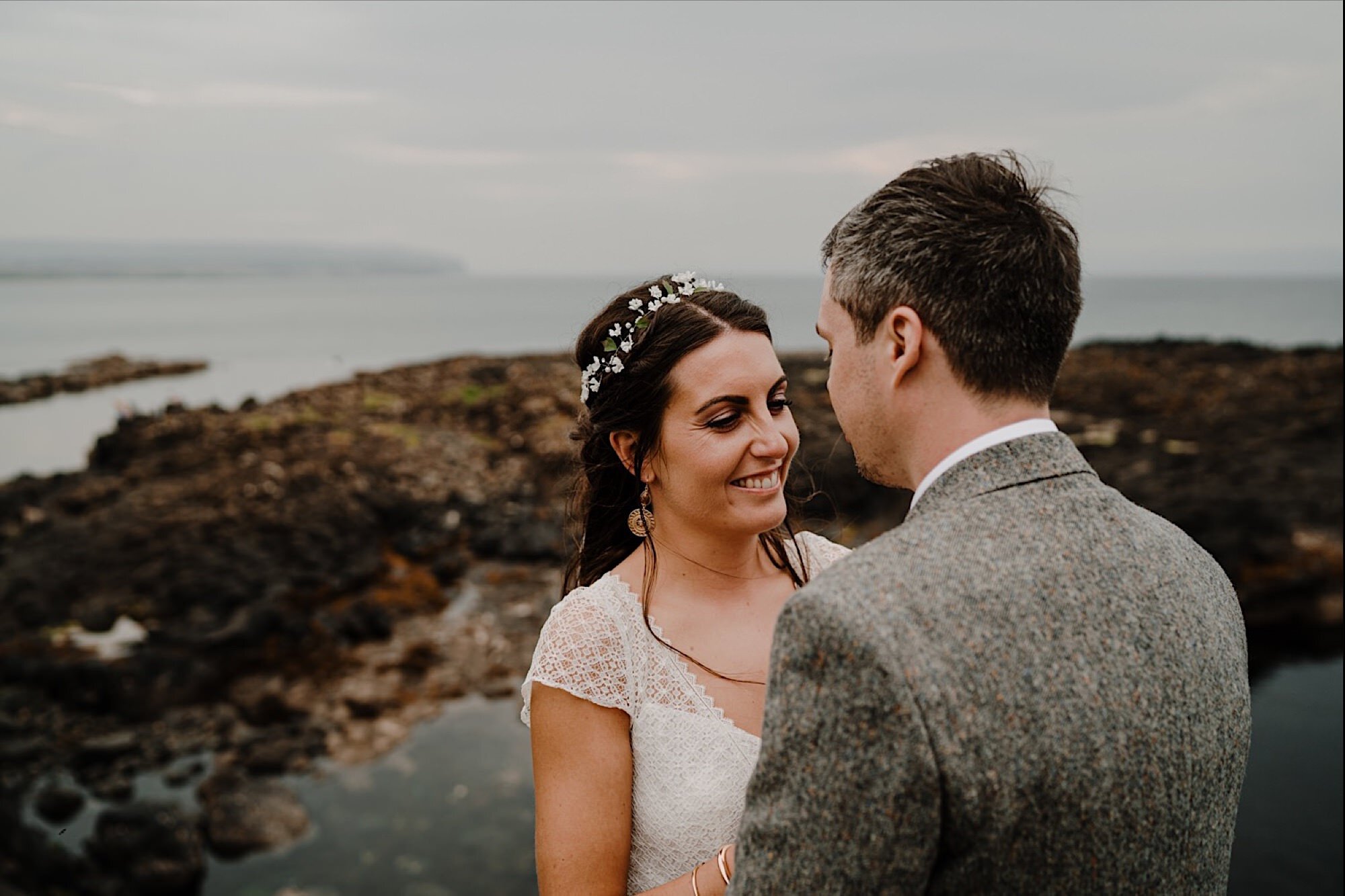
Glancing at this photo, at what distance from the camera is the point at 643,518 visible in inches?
125

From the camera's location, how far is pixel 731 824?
2.50 metres

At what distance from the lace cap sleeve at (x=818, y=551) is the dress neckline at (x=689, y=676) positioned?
27.2 inches

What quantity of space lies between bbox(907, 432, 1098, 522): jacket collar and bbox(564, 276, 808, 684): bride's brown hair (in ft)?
4.09

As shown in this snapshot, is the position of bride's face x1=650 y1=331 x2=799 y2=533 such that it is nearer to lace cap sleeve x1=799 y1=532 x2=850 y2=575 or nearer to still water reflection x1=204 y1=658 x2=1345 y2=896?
lace cap sleeve x1=799 y1=532 x2=850 y2=575

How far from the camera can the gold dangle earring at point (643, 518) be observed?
3.17 meters

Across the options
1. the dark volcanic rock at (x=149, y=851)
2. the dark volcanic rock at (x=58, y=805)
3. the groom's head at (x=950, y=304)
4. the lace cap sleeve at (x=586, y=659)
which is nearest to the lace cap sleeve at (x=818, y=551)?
the lace cap sleeve at (x=586, y=659)

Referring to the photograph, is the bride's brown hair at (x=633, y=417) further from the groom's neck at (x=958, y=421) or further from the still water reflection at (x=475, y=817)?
the still water reflection at (x=475, y=817)

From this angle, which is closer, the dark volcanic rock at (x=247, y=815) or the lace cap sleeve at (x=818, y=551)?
the lace cap sleeve at (x=818, y=551)

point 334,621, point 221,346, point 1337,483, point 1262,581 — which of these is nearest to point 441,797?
point 334,621

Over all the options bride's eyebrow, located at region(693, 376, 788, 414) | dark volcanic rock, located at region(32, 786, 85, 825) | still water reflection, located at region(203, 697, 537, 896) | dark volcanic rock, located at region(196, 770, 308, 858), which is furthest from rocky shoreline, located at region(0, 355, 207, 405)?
bride's eyebrow, located at region(693, 376, 788, 414)

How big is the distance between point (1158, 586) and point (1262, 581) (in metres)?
12.5

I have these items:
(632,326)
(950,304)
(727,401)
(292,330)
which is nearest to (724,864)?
(727,401)

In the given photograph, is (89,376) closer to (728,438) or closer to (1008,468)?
(728,438)

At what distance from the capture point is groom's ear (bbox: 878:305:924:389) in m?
1.67
